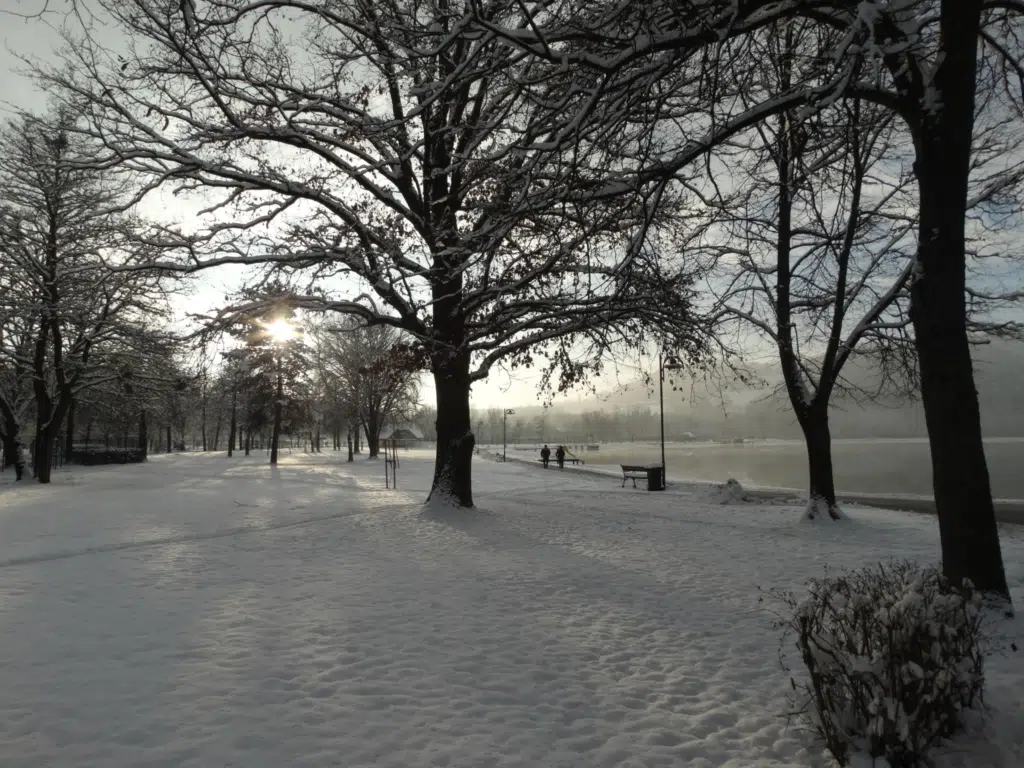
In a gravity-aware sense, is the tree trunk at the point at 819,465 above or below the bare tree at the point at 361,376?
below

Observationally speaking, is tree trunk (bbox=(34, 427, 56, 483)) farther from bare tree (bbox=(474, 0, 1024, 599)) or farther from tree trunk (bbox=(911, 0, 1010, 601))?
tree trunk (bbox=(911, 0, 1010, 601))

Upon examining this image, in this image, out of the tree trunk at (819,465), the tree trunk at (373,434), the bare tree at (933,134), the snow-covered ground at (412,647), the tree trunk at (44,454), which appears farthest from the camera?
the tree trunk at (373,434)

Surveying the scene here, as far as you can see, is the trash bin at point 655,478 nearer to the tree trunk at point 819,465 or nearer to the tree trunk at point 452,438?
the tree trunk at point 819,465

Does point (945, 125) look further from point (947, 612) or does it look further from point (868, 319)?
point (868, 319)

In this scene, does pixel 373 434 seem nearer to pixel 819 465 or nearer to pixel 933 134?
pixel 819 465

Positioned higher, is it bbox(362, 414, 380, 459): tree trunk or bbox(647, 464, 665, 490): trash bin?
bbox(362, 414, 380, 459): tree trunk

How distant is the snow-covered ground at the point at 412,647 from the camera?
354cm

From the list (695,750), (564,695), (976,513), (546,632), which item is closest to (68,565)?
(546,632)

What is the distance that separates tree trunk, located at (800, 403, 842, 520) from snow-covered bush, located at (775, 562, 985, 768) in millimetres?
9492

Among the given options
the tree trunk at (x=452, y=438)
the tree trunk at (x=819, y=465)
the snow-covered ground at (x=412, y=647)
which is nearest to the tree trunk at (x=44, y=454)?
the snow-covered ground at (x=412, y=647)

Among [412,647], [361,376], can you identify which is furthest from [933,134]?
[361,376]

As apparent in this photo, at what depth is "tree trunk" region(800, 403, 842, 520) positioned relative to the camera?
1232cm

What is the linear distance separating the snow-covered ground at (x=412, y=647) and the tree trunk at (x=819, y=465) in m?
1.03

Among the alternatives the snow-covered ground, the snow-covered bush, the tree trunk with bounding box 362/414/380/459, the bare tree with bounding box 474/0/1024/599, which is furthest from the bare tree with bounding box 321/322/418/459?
the snow-covered bush
